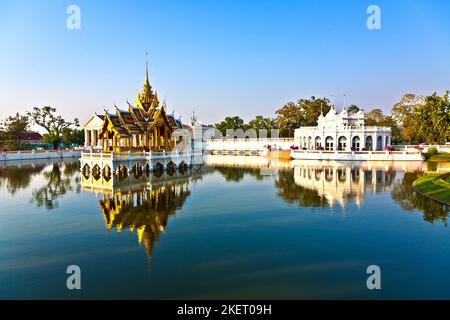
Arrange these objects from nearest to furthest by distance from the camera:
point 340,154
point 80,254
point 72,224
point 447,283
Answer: point 447,283 → point 80,254 → point 72,224 → point 340,154

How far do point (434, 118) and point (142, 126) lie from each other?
36.9 meters

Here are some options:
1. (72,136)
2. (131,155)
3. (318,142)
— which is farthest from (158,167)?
(72,136)

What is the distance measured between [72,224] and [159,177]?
40.6 feet

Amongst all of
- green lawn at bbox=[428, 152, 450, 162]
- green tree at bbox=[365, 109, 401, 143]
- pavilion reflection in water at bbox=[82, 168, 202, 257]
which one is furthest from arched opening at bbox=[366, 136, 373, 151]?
pavilion reflection in water at bbox=[82, 168, 202, 257]

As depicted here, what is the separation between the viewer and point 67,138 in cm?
6681

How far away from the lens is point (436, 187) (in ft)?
56.5

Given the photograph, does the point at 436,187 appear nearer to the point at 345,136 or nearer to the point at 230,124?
the point at 345,136

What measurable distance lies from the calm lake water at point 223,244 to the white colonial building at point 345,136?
30.6 metres

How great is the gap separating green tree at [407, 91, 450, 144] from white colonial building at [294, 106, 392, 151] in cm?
438

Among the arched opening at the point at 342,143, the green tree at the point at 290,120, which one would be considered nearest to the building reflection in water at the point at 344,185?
the arched opening at the point at 342,143

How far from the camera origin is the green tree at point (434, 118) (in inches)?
1583

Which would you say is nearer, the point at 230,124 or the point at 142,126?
the point at 142,126
